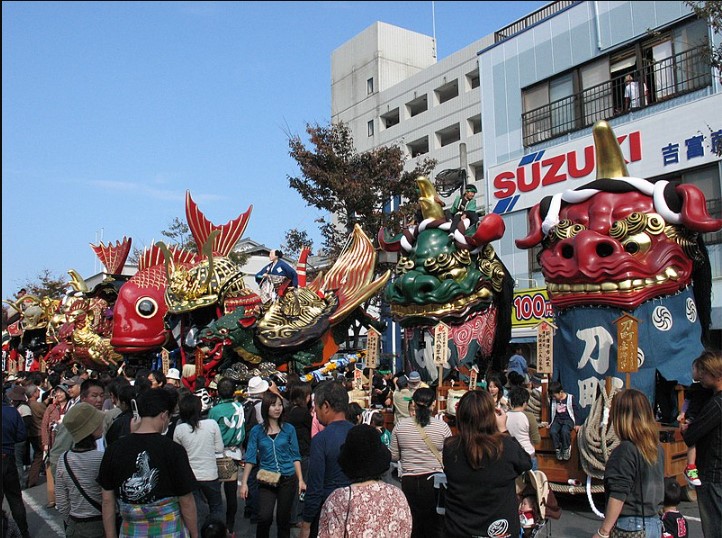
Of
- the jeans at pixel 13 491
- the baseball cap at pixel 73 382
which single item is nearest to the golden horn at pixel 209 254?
the baseball cap at pixel 73 382

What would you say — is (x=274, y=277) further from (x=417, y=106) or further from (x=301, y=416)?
(x=417, y=106)

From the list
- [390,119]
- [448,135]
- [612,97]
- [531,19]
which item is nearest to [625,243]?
[612,97]

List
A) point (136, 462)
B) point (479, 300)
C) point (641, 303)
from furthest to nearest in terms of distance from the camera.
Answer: point (479, 300)
point (641, 303)
point (136, 462)

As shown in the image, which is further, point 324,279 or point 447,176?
point 447,176

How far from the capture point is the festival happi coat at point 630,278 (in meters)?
7.74

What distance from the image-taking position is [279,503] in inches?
210

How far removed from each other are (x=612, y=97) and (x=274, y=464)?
12.8m

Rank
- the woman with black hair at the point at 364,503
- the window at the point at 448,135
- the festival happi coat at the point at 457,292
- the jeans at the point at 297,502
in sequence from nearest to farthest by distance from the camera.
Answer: the woman with black hair at the point at 364,503 → the jeans at the point at 297,502 → the festival happi coat at the point at 457,292 → the window at the point at 448,135

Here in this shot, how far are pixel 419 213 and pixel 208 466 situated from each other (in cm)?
659

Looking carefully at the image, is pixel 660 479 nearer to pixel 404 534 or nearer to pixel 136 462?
pixel 404 534

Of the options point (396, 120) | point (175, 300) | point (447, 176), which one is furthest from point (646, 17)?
point (396, 120)

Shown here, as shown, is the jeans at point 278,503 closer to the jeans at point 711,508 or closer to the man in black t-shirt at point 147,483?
the man in black t-shirt at point 147,483

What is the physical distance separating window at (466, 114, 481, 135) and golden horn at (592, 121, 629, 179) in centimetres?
2003

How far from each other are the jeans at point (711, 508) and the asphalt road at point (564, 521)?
74.2 inches
